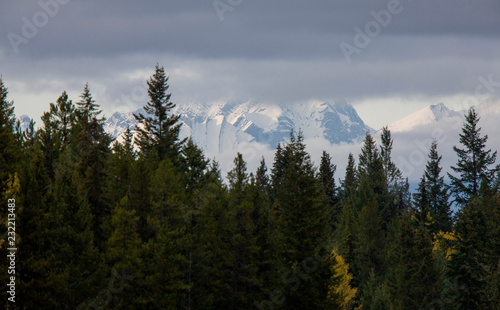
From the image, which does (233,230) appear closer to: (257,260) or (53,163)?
(257,260)

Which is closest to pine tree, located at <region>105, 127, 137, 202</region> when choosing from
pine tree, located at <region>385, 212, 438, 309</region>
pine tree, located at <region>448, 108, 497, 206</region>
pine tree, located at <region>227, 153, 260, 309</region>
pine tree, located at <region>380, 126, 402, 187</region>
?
pine tree, located at <region>227, 153, 260, 309</region>

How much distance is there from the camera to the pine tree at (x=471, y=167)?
7406 cm

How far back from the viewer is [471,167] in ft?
245

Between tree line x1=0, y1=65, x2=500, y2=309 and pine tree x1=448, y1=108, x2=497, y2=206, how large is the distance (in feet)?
33.5

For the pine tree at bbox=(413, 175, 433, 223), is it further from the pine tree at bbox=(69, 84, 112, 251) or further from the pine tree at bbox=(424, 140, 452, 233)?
the pine tree at bbox=(69, 84, 112, 251)

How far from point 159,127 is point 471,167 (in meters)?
39.8

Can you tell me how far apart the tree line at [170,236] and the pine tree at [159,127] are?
0.14m

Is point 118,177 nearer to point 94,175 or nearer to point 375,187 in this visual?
point 94,175

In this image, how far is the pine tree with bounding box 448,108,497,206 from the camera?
2916 inches

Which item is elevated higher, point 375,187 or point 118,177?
point 375,187

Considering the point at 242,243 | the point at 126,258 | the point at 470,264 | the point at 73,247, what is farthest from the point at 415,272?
the point at 73,247

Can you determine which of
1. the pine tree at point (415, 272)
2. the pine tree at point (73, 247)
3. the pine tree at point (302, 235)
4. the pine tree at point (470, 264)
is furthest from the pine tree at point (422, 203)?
the pine tree at point (73, 247)

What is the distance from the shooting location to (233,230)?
4222 centimetres

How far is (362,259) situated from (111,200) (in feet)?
142
